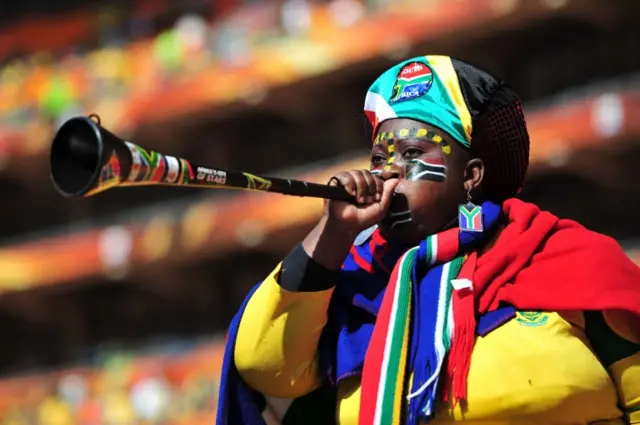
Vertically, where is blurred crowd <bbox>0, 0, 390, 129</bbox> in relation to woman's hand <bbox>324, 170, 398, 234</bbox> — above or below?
above

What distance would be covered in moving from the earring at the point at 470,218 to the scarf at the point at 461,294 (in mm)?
28

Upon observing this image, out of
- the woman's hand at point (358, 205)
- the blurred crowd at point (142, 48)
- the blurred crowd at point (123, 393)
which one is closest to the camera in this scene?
the woman's hand at point (358, 205)

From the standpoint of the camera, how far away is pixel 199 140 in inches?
515

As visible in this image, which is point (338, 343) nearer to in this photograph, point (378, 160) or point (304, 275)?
point (304, 275)

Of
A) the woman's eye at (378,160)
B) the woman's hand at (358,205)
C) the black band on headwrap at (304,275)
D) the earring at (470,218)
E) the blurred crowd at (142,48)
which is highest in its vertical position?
the blurred crowd at (142,48)

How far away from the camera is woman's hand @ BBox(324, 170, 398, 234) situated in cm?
225

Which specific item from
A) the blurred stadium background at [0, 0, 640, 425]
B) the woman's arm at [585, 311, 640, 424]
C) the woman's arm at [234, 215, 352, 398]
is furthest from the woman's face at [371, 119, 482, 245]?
the blurred stadium background at [0, 0, 640, 425]

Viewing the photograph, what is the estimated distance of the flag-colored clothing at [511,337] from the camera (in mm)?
2137

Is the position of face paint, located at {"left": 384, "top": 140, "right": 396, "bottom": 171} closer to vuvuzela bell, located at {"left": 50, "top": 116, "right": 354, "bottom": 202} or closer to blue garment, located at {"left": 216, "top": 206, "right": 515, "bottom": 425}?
blue garment, located at {"left": 216, "top": 206, "right": 515, "bottom": 425}

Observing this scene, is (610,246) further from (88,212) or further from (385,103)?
(88,212)

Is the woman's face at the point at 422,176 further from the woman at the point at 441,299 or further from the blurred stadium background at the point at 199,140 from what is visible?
the blurred stadium background at the point at 199,140

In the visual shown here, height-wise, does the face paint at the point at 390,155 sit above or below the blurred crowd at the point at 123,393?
above

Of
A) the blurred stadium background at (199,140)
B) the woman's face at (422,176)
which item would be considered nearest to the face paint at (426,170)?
the woman's face at (422,176)

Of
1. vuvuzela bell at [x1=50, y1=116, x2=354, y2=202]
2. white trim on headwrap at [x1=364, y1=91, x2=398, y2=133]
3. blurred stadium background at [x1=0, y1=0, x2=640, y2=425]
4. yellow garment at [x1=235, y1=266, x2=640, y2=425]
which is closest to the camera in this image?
vuvuzela bell at [x1=50, y1=116, x2=354, y2=202]
